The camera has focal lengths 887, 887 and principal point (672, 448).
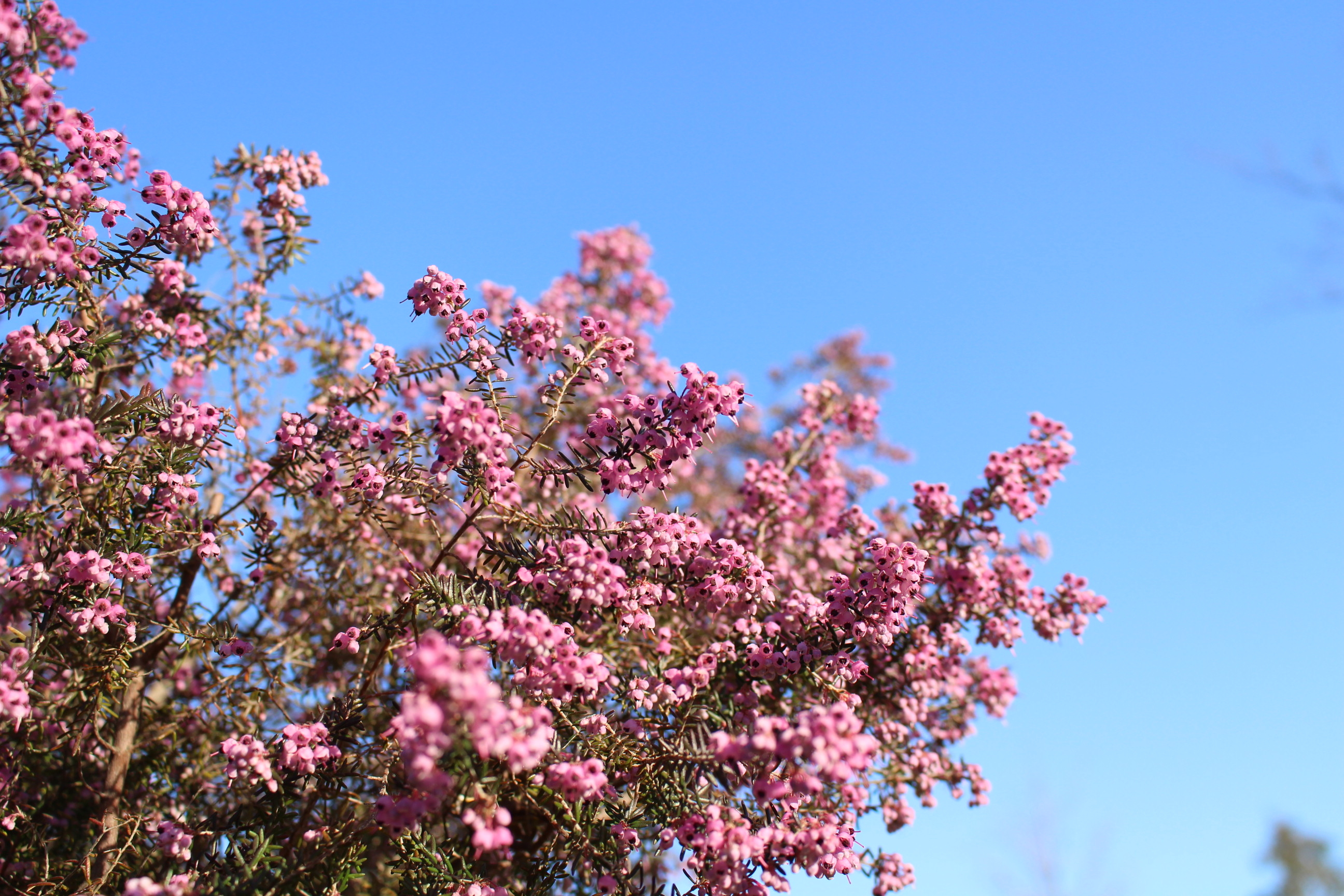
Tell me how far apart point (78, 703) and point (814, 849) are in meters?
4.97

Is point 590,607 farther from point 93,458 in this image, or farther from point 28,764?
point 28,764

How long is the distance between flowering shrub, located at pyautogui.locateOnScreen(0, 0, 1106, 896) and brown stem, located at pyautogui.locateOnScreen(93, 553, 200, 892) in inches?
1.4

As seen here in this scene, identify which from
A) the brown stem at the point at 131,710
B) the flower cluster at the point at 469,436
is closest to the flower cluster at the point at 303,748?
the brown stem at the point at 131,710

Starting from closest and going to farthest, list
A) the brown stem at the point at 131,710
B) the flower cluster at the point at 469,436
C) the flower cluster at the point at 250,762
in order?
the flower cluster at the point at 469,436 → the flower cluster at the point at 250,762 → the brown stem at the point at 131,710

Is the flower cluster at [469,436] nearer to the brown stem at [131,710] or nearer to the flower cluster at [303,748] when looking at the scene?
the flower cluster at [303,748]

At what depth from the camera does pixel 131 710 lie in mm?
6453

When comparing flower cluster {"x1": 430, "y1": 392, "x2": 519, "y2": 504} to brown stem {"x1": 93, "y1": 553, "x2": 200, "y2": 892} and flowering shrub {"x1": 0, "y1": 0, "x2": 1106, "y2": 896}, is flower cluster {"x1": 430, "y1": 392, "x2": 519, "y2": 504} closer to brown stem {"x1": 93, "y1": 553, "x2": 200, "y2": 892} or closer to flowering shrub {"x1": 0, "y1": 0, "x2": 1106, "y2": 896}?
flowering shrub {"x1": 0, "y1": 0, "x2": 1106, "y2": 896}

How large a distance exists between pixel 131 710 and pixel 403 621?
2.55 metres

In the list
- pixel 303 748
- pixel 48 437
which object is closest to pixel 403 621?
pixel 303 748

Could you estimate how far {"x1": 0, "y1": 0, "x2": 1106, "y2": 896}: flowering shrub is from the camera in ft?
15.5

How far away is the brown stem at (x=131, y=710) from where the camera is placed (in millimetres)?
6180

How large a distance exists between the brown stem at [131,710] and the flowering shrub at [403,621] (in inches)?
1.4

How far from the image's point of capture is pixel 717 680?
651 cm

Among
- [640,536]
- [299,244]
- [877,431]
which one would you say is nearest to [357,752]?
[640,536]
